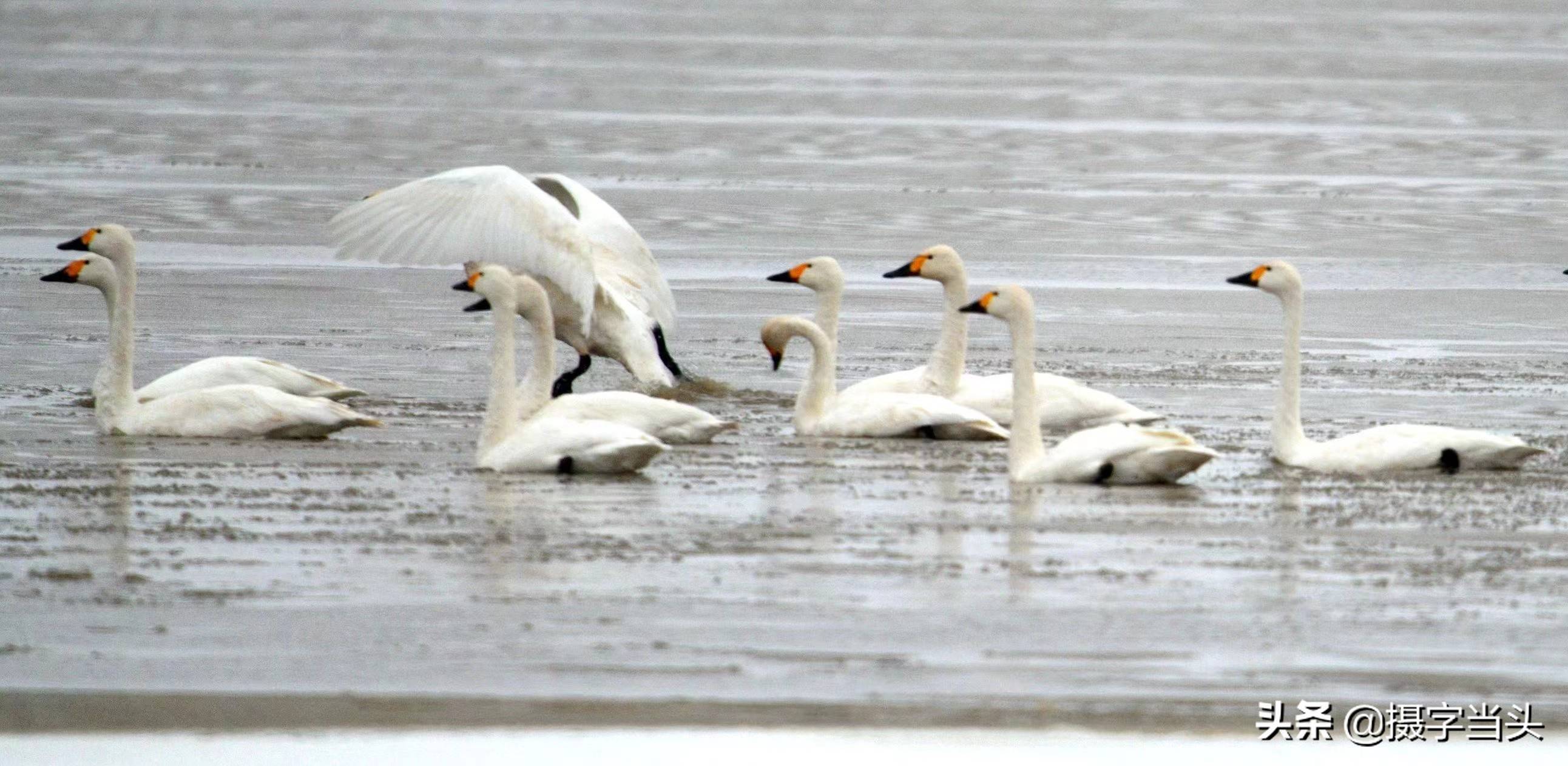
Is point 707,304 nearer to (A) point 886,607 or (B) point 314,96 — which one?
(A) point 886,607

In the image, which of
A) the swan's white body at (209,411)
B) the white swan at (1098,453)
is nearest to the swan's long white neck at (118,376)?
the swan's white body at (209,411)

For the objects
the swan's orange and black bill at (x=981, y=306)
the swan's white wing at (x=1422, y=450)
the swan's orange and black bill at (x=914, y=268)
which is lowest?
the swan's white wing at (x=1422, y=450)

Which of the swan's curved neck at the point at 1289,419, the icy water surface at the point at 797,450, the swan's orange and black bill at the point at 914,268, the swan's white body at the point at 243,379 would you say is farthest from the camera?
the swan's orange and black bill at the point at 914,268

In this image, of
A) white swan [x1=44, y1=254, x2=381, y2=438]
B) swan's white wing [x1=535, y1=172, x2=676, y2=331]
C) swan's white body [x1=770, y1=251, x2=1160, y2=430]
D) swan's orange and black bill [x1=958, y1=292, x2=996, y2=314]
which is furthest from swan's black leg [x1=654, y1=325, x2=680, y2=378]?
swan's orange and black bill [x1=958, y1=292, x2=996, y2=314]

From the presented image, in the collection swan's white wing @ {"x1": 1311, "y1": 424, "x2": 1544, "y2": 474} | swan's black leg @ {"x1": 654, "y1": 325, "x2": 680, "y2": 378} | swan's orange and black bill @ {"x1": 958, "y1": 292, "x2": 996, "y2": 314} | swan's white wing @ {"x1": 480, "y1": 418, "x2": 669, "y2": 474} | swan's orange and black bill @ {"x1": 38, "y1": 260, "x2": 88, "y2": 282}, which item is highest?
swan's orange and black bill @ {"x1": 38, "y1": 260, "x2": 88, "y2": 282}

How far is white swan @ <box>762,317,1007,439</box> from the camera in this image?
12.2 m

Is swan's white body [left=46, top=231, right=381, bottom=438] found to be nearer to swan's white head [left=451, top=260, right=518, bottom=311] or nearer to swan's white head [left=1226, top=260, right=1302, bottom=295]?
swan's white head [left=451, top=260, right=518, bottom=311]

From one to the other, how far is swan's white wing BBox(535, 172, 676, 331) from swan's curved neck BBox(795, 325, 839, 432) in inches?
89.0

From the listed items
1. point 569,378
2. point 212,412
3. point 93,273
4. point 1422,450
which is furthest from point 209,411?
point 1422,450

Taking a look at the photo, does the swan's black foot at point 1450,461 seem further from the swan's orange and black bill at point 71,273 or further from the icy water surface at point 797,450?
the swan's orange and black bill at point 71,273

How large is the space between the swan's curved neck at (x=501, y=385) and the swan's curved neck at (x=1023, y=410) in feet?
6.67

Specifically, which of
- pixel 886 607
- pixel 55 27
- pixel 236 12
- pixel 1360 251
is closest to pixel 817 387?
pixel 886 607

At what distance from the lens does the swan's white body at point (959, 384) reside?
12680 mm

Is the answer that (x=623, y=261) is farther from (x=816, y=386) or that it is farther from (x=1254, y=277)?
(x=1254, y=277)
